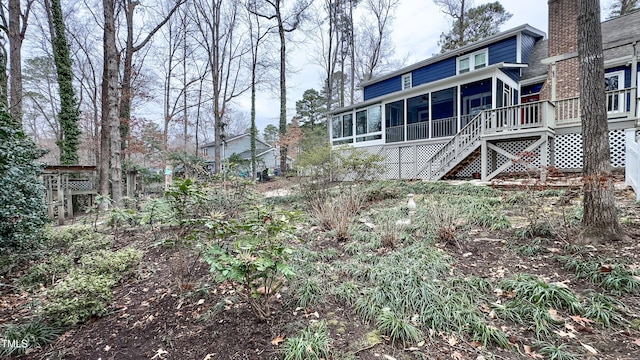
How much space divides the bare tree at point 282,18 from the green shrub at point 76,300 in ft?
50.7

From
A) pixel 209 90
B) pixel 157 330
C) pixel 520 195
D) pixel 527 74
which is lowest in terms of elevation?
pixel 157 330

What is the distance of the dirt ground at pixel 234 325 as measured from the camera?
195cm

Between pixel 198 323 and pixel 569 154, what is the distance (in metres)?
10.6

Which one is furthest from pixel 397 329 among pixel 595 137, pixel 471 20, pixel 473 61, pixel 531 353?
pixel 471 20

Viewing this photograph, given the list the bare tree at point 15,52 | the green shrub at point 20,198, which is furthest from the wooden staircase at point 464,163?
the bare tree at point 15,52

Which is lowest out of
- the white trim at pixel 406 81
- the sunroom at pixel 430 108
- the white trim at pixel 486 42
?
the sunroom at pixel 430 108

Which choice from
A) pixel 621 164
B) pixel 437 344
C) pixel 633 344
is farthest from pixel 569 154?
pixel 437 344

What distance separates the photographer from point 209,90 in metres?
19.2

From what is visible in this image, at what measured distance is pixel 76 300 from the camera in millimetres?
2383

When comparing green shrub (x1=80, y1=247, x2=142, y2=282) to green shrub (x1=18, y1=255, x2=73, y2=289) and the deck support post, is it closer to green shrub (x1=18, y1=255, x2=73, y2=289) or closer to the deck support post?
green shrub (x1=18, y1=255, x2=73, y2=289)

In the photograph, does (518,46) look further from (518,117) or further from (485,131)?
(485,131)

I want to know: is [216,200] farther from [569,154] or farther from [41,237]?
[569,154]

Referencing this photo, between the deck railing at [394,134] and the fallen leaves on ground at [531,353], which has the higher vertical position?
the deck railing at [394,134]

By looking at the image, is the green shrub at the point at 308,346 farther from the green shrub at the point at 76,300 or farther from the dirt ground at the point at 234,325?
the green shrub at the point at 76,300
